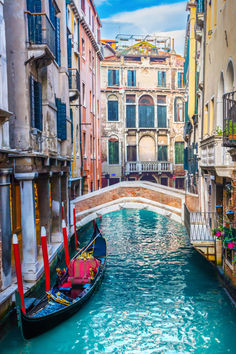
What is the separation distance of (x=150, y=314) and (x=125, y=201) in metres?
6.21

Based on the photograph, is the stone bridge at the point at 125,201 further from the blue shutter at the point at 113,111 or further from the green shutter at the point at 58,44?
the blue shutter at the point at 113,111

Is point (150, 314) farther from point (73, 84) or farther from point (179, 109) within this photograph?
point (179, 109)

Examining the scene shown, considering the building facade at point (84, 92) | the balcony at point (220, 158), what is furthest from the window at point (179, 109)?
the balcony at point (220, 158)

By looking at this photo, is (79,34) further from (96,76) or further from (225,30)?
(225,30)

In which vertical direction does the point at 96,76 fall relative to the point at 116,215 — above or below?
above

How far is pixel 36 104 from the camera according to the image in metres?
7.63

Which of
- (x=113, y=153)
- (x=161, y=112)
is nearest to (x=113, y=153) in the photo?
(x=113, y=153)

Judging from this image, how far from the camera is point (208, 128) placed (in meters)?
9.89

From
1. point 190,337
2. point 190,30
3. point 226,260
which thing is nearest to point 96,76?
point 190,30

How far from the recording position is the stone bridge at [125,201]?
41.3 feet

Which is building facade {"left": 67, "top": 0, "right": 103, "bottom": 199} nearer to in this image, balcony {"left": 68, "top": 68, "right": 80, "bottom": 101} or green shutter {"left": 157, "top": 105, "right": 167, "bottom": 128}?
balcony {"left": 68, "top": 68, "right": 80, "bottom": 101}

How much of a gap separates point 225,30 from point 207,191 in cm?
498

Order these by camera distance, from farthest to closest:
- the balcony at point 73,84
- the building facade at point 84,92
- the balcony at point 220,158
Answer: the building facade at point 84,92, the balcony at point 73,84, the balcony at point 220,158

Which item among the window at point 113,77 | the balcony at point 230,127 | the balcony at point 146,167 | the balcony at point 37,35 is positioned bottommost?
the balcony at point 146,167
